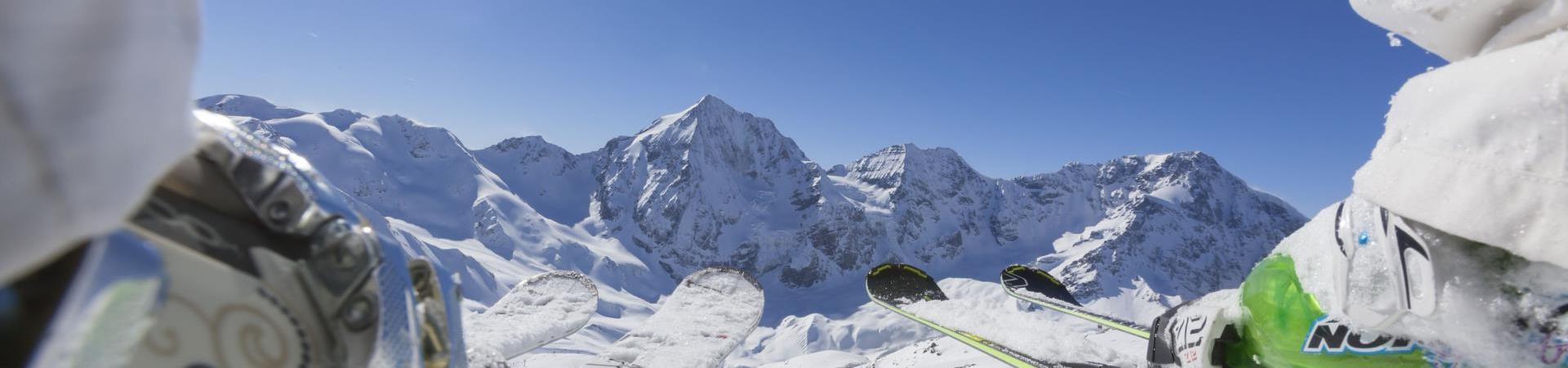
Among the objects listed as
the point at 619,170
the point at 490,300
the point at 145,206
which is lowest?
the point at 490,300

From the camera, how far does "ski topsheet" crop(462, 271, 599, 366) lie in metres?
5.30

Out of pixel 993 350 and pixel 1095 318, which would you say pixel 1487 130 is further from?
pixel 1095 318

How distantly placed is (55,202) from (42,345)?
0.26m

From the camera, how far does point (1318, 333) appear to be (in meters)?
2.61

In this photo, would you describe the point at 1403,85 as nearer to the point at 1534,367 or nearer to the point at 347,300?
the point at 1534,367

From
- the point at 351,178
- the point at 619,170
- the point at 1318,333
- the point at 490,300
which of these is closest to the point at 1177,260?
the point at 619,170

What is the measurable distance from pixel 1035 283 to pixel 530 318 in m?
6.63

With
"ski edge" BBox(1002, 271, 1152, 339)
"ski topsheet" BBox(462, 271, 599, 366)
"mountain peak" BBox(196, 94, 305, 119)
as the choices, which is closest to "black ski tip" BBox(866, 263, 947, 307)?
"ski edge" BBox(1002, 271, 1152, 339)

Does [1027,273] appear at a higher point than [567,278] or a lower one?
higher

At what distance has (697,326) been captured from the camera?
24.2 feet

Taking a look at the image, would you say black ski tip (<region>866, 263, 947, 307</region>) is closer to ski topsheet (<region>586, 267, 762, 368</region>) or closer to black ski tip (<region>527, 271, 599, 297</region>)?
ski topsheet (<region>586, 267, 762, 368</region>)

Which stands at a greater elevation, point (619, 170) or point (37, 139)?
point (619, 170)

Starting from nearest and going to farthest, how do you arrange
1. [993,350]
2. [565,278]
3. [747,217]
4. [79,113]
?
[79,113]
[993,350]
[565,278]
[747,217]

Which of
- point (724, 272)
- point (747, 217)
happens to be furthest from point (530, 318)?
point (747, 217)
